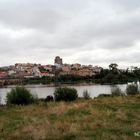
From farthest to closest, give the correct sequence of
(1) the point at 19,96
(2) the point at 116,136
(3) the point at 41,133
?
(1) the point at 19,96, (3) the point at 41,133, (2) the point at 116,136

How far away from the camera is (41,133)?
10.8 metres

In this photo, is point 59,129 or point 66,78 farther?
point 66,78

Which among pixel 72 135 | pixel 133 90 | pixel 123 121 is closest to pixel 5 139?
pixel 72 135

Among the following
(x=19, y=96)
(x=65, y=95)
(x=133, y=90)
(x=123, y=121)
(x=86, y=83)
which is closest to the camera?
(x=123, y=121)

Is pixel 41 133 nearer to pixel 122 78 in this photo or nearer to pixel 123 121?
pixel 123 121

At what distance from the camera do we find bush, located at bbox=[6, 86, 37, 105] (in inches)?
1171

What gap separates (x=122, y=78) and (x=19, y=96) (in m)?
82.1

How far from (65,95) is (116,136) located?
25143mm

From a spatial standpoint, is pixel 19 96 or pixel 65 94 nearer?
pixel 19 96

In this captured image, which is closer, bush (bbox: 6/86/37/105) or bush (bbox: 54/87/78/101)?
bush (bbox: 6/86/37/105)

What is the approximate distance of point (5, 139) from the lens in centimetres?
1048

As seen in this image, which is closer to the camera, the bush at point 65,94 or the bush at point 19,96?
the bush at point 19,96

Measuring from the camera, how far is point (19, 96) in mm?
29750

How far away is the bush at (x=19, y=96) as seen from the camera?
29.7 metres
